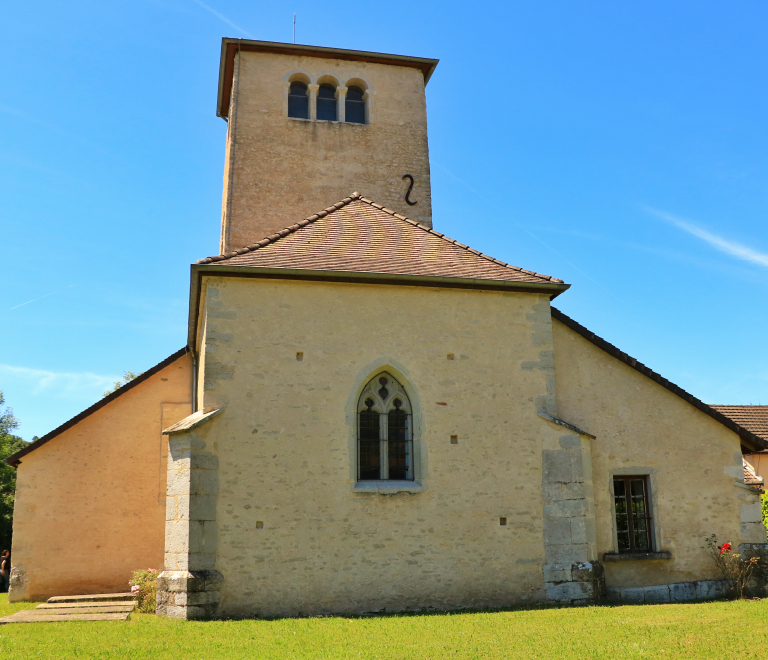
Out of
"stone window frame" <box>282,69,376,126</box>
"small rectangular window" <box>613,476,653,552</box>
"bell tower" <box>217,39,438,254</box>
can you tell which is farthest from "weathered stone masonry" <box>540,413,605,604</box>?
"stone window frame" <box>282,69,376,126</box>

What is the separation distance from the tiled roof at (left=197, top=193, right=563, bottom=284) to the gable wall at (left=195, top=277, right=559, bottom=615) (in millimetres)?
356

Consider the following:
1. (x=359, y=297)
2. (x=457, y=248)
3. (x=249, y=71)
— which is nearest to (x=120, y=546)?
(x=359, y=297)

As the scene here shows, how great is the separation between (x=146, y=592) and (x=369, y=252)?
6.49 meters

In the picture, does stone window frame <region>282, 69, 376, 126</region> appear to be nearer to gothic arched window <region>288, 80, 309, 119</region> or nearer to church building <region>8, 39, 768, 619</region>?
gothic arched window <region>288, 80, 309, 119</region>

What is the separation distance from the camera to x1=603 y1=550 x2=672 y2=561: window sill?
37.3 ft

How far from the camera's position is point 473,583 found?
10547 millimetres

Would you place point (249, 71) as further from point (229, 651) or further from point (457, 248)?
point (229, 651)

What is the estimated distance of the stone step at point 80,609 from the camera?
421 inches

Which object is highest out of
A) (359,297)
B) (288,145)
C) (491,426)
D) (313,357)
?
(288,145)

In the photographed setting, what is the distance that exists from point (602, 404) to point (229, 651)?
7.55m

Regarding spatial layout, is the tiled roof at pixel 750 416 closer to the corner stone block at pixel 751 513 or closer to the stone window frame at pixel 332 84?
the corner stone block at pixel 751 513

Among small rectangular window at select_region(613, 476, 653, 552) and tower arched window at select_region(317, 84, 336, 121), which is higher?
tower arched window at select_region(317, 84, 336, 121)

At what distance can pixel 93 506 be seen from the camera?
44.5 feet

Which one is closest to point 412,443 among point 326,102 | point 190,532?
point 190,532
